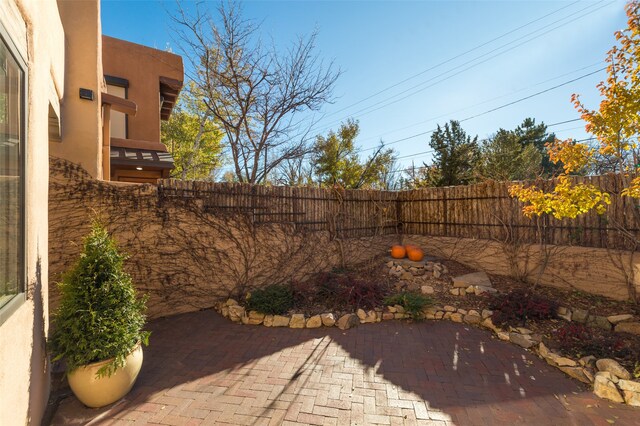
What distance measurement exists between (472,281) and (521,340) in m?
1.95

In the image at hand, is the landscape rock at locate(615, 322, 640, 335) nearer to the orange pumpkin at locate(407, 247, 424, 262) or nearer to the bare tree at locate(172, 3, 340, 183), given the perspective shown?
the orange pumpkin at locate(407, 247, 424, 262)

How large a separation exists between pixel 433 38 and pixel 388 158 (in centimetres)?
890

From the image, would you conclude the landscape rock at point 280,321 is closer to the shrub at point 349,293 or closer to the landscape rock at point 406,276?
the shrub at point 349,293

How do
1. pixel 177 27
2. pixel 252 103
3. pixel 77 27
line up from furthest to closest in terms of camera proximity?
1. pixel 252 103
2. pixel 177 27
3. pixel 77 27

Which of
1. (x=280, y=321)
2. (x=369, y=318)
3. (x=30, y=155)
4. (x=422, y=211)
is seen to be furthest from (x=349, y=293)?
A: (x=30, y=155)

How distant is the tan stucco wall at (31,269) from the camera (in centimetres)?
163

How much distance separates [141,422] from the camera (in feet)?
7.82

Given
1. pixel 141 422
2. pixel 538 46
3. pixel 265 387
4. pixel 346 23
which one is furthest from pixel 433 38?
pixel 141 422

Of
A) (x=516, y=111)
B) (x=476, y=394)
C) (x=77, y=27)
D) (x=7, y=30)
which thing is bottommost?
(x=476, y=394)

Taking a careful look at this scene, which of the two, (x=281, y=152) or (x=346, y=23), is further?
Result: (x=281, y=152)

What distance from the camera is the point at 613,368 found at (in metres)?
2.96

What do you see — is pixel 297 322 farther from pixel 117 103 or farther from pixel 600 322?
pixel 117 103

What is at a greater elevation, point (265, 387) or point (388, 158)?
point (388, 158)

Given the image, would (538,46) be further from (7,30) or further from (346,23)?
(7,30)
